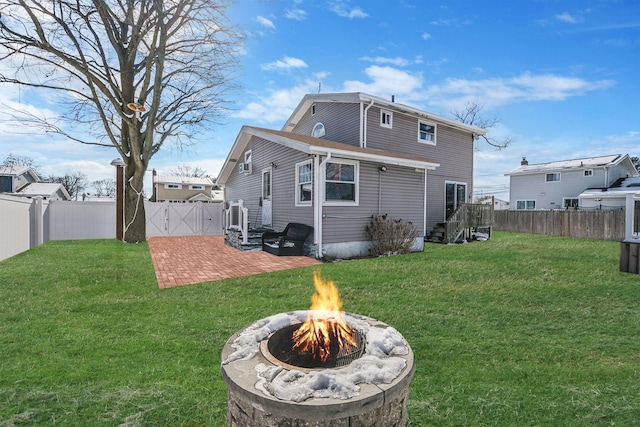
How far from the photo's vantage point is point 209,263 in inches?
301

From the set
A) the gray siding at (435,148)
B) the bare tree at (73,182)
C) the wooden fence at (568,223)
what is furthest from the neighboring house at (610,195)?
the bare tree at (73,182)

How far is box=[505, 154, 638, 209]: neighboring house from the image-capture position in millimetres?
20312

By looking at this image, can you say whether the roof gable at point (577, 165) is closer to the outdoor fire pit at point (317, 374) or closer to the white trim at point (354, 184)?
the white trim at point (354, 184)

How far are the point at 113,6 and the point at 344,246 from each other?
36.4 feet

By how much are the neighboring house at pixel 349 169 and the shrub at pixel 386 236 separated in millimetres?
218

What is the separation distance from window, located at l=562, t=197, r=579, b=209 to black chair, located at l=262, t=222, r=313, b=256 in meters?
21.3

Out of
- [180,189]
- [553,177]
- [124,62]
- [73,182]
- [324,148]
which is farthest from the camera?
[73,182]

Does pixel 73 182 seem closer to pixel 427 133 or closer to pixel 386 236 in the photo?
pixel 427 133

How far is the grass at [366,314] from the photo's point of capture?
2260mm

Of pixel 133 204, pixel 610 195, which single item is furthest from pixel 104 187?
pixel 610 195

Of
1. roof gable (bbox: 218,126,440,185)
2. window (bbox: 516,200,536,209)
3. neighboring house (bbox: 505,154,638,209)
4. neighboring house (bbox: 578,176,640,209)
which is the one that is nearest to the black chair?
roof gable (bbox: 218,126,440,185)

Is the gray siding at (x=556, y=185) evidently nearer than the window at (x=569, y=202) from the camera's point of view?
Yes

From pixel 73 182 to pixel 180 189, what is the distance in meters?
19.6

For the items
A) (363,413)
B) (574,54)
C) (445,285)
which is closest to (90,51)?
(445,285)
